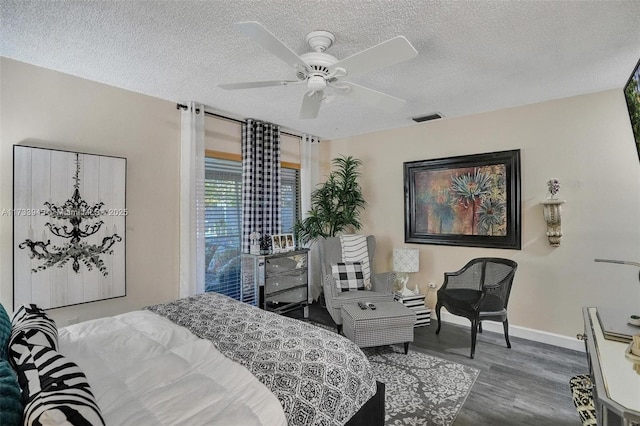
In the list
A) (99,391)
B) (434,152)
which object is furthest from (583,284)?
(99,391)

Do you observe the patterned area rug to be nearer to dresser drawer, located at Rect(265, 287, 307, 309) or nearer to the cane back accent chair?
the cane back accent chair

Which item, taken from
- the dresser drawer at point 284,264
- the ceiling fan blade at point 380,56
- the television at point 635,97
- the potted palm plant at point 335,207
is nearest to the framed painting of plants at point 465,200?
the potted palm plant at point 335,207

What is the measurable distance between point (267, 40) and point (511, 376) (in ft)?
10.4

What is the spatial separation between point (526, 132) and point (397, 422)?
3.25 m

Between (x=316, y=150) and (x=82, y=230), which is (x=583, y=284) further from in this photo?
(x=82, y=230)

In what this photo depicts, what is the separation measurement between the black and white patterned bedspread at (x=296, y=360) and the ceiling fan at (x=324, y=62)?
1565mm

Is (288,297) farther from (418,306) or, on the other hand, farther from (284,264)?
(418,306)

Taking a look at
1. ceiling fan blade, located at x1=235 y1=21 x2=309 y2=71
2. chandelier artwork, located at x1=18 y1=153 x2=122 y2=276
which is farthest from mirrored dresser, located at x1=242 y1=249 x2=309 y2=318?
ceiling fan blade, located at x1=235 y1=21 x2=309 y2=71

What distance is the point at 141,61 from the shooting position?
2.36 metres

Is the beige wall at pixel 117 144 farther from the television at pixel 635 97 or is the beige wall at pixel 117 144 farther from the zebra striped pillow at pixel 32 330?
the television at pixel 635 97

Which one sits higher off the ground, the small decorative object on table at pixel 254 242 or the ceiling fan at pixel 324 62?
the ceiling fan at pixel 324 62

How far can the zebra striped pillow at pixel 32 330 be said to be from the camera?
1.27 meters

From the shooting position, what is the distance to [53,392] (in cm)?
89

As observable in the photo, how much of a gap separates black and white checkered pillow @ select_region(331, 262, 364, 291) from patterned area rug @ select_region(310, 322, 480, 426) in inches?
32.6
